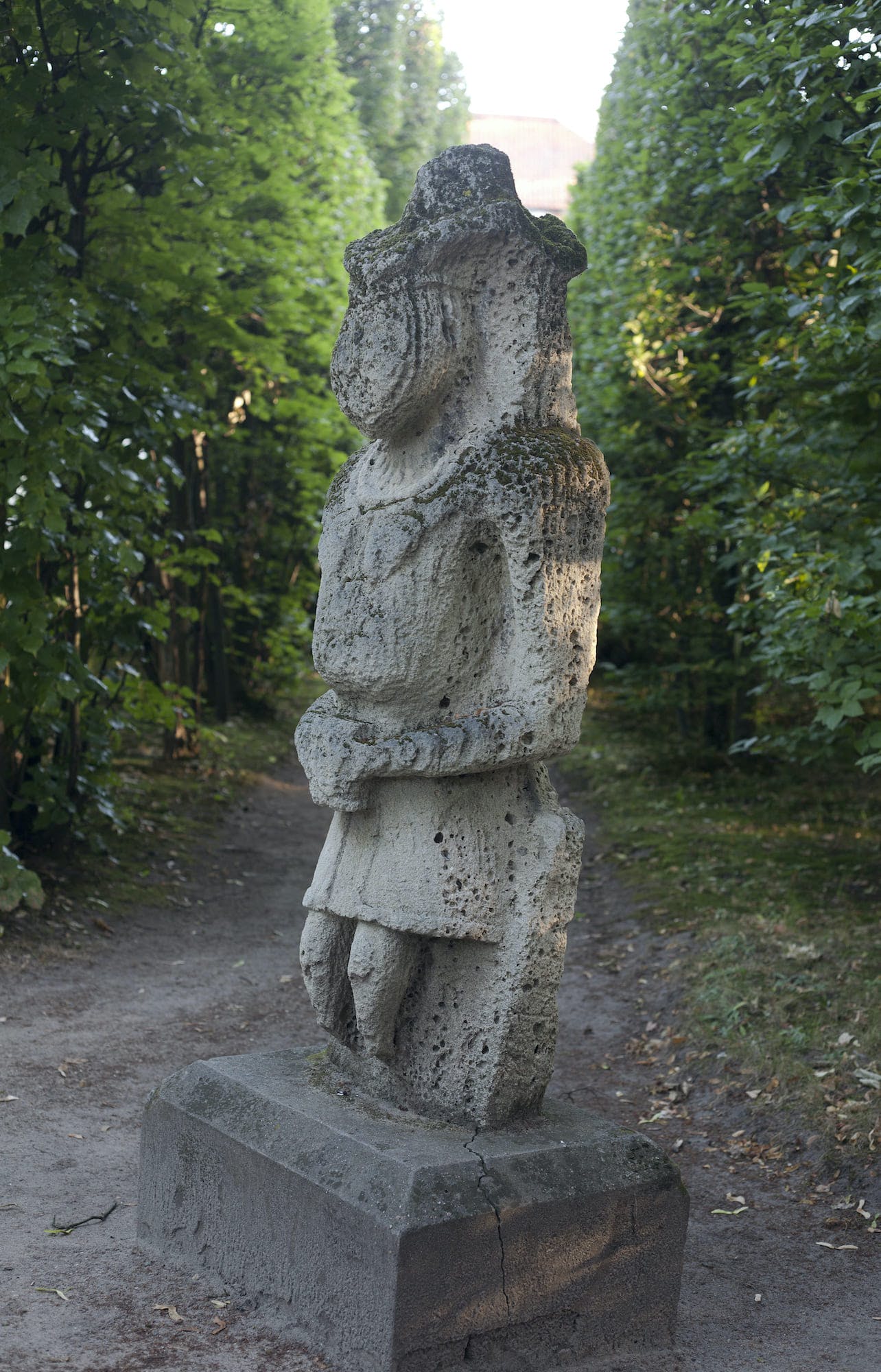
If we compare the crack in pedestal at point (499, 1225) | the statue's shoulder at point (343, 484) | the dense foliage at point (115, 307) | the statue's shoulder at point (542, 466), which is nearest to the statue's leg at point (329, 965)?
the crack in pedestal at point (499, 1225)

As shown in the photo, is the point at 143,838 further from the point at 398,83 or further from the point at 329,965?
the point at 398,83

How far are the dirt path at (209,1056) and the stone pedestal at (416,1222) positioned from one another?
15 cm

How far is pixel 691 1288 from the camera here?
4.73m

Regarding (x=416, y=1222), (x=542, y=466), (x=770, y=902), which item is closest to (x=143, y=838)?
(x=770, y=902)

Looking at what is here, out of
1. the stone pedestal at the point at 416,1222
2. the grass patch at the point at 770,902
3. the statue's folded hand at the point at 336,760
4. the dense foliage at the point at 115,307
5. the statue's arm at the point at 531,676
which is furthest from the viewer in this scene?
the dense foliage at the point at 115,307

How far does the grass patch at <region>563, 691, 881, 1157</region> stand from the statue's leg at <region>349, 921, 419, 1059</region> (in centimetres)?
253

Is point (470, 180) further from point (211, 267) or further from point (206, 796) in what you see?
point (206, 796)

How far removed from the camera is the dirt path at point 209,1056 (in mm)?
4066

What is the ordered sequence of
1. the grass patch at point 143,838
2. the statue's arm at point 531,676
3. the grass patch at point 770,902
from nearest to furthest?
the statue's arm at point 531,676
the grass patch at point 770,902
the grass patch at point 143,838

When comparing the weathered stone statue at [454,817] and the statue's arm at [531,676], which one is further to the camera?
the statue's arm at [531,676]

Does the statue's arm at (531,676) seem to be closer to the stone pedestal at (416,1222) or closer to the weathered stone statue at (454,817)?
the weathered stone statue at (454,817)

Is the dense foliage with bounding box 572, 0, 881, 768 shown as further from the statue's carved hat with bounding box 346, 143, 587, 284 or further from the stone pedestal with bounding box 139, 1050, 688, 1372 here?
the stone pedestal with bounding box 139, 1050, 688, 1372

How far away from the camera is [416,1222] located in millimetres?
3582

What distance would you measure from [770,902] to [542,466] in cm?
576
